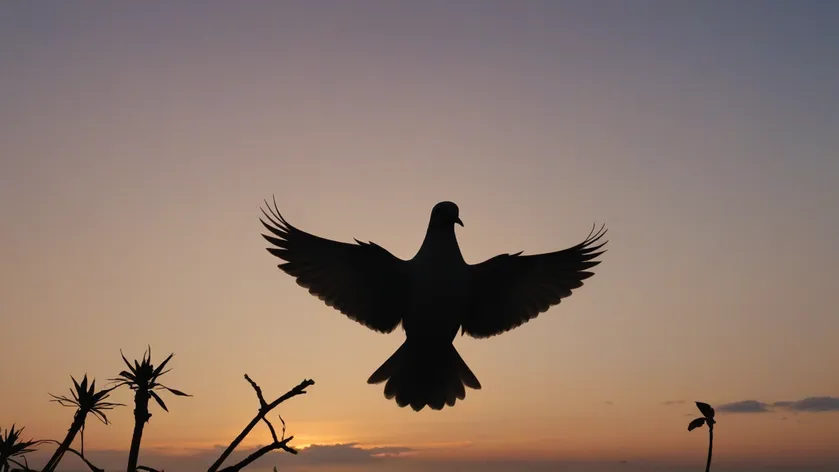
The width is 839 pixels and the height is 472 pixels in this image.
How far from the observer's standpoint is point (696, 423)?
3918 mm

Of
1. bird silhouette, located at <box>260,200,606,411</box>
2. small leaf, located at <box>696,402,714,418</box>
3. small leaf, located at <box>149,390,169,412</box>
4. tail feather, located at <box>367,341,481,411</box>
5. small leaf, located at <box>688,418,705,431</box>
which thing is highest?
bird silhouette, located at <box>260,200,606,411</box>

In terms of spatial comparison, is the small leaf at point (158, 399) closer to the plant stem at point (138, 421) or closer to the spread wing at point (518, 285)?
the plant stem at point (138, 421)

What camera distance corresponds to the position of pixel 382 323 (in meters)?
9.73

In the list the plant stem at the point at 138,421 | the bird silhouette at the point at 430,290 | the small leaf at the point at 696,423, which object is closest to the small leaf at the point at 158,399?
the plant stem at the point at 138,421

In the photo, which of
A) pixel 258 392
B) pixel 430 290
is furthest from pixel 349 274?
pixel 258 392

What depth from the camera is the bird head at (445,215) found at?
8.68 m

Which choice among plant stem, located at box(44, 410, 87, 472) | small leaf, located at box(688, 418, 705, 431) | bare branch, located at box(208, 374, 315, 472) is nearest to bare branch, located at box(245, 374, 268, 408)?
bare branch, located at box(208, 374, 315, 472)

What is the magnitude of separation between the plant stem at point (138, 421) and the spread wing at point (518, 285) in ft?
19.8

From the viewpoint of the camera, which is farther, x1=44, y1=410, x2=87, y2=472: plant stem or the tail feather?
the tail feather

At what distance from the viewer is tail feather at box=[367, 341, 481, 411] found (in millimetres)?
9375

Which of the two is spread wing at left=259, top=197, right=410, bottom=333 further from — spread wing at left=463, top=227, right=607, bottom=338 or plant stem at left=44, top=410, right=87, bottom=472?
plant stem at left=44, top=410, right=87, bottom=472

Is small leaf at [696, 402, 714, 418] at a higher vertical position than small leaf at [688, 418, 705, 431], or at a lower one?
higher

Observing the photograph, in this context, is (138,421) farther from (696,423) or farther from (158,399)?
(696,423)

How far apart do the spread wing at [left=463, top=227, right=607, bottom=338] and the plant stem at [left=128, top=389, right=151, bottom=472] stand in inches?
237
